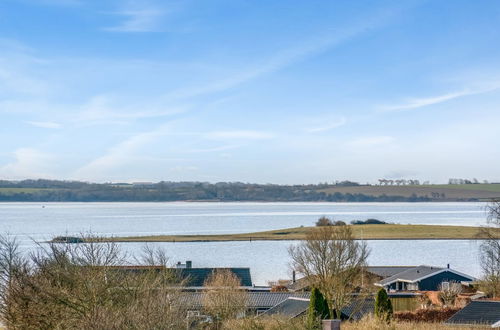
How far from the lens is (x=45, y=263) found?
2134 centimetres

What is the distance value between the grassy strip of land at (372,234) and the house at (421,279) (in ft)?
139

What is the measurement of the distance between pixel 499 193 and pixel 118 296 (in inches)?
5623

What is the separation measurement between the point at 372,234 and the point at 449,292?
6478cm

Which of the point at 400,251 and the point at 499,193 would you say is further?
the point at 499,193

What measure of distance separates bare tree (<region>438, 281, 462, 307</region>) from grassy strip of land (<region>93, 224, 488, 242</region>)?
45.9 metres

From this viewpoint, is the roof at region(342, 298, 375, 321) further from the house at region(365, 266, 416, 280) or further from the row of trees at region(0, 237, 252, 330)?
the row of trees at region(0, 237, 252, 330)

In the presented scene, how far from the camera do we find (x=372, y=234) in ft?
353

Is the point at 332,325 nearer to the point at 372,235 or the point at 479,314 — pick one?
the point at 479,314

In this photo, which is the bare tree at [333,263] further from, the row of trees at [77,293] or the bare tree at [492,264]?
the row of trees at [77,293]

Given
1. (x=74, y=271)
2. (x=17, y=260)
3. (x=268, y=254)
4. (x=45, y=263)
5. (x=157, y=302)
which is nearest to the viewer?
(x=157, y=302)

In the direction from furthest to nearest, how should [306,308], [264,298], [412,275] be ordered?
[412,275] < [264,298] < [306,308]

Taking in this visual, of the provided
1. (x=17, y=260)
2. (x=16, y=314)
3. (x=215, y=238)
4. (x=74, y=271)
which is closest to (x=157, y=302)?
(x=74, y=271)

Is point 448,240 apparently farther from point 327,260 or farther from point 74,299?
point 74,299

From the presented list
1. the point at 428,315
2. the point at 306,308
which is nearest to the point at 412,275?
the point at 428,315
